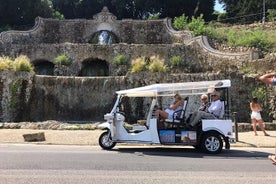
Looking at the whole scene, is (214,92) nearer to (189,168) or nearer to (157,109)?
(157,109)

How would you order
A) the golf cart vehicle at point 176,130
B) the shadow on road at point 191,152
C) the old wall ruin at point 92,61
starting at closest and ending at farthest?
1. the shadow on road at point 191,152
2. the golf cart vehicle at point 176,130
3. the old wall ruin at point 92,61

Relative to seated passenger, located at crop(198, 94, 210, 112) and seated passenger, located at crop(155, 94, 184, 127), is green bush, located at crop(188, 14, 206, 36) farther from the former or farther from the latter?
seated passenger, located at crop(155, 94, 184, 127)

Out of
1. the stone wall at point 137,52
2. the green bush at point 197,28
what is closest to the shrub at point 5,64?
the stone wall at point 137,52

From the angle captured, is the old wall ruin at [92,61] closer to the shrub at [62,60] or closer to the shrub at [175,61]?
the shrub at [62,60]

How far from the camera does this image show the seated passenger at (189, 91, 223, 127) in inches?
504

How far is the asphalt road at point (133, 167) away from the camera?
Answer: 8016 mm

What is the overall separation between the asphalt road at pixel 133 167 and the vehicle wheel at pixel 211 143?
28 cm

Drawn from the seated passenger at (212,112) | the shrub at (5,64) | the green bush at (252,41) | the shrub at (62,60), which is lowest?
the seated passenger at (212,112)

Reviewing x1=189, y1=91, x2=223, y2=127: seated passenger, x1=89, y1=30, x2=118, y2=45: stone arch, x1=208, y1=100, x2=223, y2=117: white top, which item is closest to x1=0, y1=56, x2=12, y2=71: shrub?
x1=189, y1=91, x2=223, y2=127: seated passenger

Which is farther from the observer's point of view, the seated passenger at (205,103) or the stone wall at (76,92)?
the stone wall at (76,92)

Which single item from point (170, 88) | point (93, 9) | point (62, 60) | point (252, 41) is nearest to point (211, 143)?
point (170, 88)

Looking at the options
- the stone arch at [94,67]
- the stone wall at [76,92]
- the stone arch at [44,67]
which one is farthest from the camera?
the stone arch at [44,67]

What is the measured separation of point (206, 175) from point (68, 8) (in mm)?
59371

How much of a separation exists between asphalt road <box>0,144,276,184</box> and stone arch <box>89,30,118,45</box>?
34774mm
